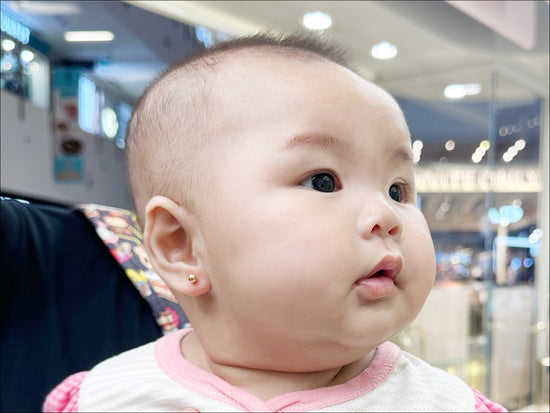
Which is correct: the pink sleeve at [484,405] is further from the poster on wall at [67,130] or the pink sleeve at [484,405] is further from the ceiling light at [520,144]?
the ceiling light at [520,144]

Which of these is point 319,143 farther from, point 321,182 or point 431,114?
point 431,114

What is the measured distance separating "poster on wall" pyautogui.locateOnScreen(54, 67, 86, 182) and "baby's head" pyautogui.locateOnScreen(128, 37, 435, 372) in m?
0.85

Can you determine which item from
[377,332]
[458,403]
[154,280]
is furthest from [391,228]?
[154,280]

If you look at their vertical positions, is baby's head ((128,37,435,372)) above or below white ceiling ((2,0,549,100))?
below

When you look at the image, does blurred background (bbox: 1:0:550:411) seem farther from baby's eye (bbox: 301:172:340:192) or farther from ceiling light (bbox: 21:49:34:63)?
baby's eye (bbox: 301:172:340:192)

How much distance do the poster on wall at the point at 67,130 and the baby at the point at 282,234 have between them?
2.65ft

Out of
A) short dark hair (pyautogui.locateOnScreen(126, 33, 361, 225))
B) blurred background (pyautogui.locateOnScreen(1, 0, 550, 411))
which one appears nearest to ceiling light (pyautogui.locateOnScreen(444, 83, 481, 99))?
blurred background (pyautogui.locateOnScreen(1, 0, 550, 411))

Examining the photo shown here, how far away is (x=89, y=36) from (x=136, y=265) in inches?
33.3

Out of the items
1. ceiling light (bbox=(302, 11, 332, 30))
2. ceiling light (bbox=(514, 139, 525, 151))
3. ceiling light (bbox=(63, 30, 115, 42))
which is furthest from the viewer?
ceiling light (bbox=(514, 139, 525, 151))

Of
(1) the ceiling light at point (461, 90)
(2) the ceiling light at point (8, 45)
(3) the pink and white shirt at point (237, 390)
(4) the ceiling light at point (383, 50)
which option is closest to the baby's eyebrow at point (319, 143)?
(3) the pink and white shirt at point (237, 390)

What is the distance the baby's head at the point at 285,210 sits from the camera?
1.41 feet

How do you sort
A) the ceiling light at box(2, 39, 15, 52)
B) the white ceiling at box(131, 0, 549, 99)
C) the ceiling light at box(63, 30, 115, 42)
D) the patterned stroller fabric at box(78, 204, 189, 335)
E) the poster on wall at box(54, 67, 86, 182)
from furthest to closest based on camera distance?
the white ceiling at box(131, 0, 549, 99), the ceiling light at box(63, 30, 115, 42), the poster on wall at box(54, 67, 86, 182), the ceiling light at box(2, 39, 15, 52), the patterned stroller fabric at box(78, 204, 189, 335)

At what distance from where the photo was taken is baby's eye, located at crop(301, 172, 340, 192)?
451 mm

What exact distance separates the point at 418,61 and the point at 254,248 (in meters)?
2.62
